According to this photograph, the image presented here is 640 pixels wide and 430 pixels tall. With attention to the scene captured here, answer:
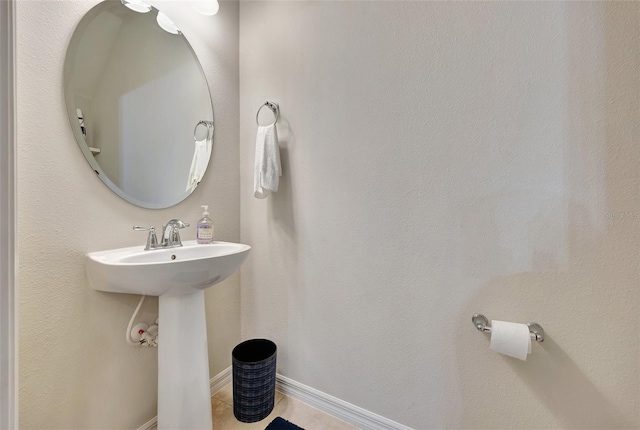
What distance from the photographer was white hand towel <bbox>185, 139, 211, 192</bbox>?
1312mm

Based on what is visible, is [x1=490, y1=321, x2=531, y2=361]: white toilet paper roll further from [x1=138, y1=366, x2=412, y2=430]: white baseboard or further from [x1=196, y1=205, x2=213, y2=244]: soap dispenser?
[x1=196, y1=205, x2=213, y2=244]: soap dispenser

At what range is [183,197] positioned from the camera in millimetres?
1271

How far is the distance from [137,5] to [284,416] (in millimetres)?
1961

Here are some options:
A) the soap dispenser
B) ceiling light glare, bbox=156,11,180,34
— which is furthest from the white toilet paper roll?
ceiling light glare, bbox=156,11,180,34

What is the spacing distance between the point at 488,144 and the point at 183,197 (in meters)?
1.31

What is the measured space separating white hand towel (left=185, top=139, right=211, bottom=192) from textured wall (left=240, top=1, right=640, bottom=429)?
0.37 m

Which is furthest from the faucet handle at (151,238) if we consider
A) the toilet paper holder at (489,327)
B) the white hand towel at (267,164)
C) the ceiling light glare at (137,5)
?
the toilet paper holder at (489,327)

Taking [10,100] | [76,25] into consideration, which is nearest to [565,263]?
[10,100]

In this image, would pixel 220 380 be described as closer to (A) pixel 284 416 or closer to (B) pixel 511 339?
(A) pixel 284 416

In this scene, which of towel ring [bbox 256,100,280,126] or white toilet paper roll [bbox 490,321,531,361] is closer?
white toilet paper roll [bbox 490,321,531,361]

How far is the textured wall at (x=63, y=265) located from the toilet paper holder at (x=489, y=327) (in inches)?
51.7

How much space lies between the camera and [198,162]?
4.40 ft

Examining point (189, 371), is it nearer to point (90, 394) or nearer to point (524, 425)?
point (90, 394)

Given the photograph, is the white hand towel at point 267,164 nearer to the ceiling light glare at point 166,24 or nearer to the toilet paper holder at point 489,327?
the ceiling light glare at point 166,24
